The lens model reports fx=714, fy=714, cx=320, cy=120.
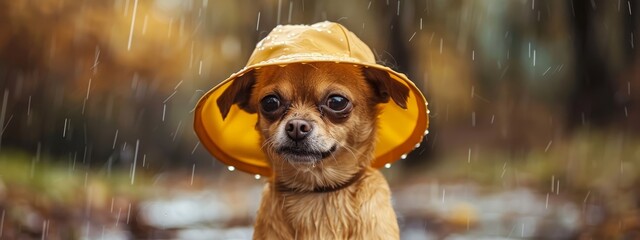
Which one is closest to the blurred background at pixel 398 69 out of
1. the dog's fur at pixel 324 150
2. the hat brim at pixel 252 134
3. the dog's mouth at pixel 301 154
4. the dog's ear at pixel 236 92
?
the hat brim at pixel 252 134

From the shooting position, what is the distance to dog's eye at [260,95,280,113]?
2055mm

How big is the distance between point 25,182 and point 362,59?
3.24 metres

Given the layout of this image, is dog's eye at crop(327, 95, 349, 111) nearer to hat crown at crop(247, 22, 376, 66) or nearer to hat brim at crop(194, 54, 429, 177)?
hat crown at crop(247, 22, 376, 66)

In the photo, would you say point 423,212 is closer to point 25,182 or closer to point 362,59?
point 25,182

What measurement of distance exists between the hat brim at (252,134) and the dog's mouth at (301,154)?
267 mm

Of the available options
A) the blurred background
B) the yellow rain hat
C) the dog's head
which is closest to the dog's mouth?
the dog's head

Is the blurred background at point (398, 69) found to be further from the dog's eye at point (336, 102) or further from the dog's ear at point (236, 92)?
the dog's eye at point (336, 102)

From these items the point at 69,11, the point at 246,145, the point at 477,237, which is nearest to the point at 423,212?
the point at 477,237

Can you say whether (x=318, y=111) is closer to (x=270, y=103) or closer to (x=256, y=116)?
(x=270, y=103)

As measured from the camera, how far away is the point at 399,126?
7.70 ft

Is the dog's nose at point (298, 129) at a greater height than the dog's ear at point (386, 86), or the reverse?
the dog's ear at point (386, 86)

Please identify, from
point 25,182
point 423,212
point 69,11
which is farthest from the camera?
point 423,212

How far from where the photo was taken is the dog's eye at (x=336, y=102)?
2029 mm

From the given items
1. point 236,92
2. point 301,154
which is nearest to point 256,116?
point 236,92
